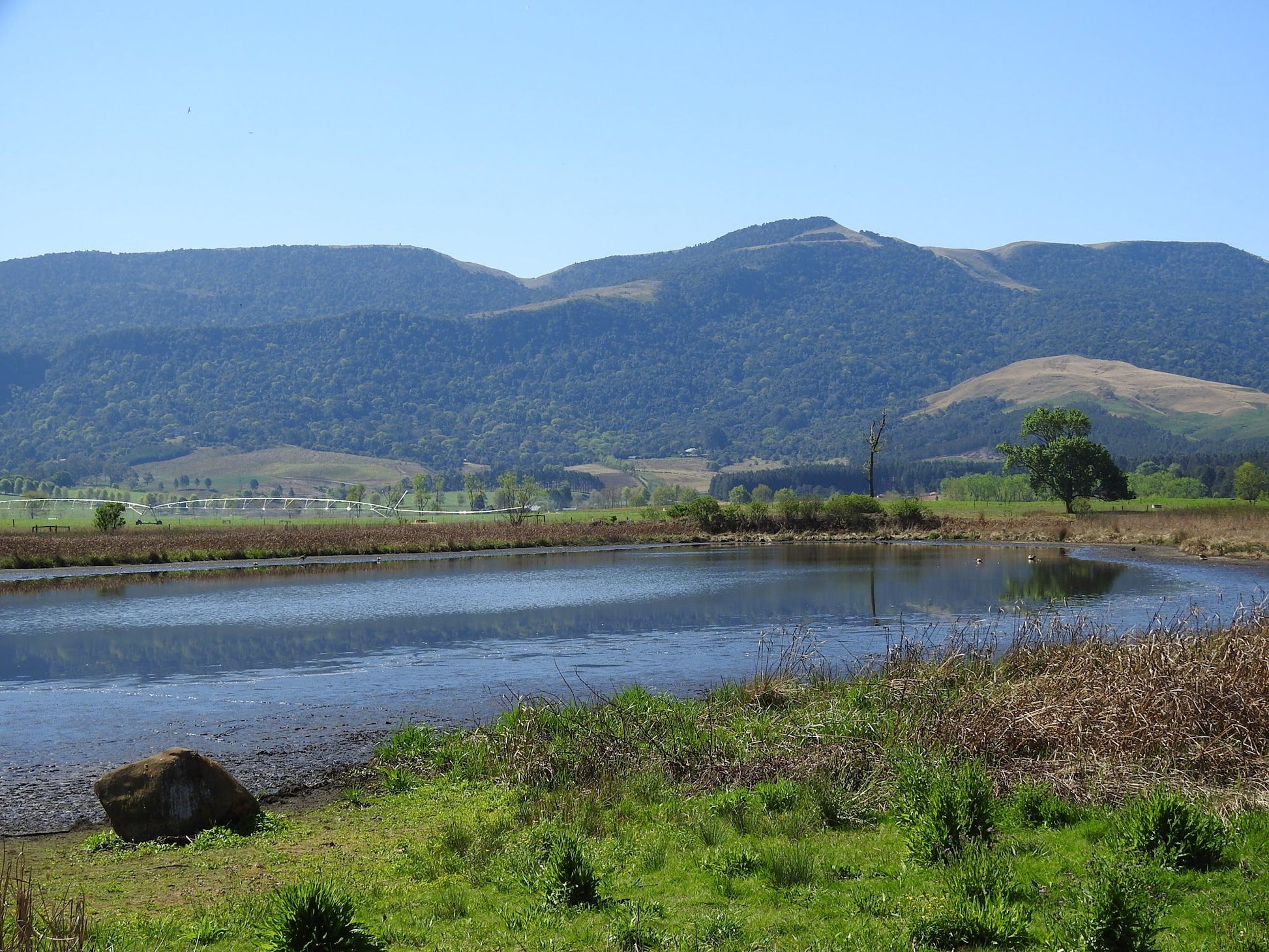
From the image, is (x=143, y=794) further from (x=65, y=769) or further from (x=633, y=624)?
(x=633, y=624)

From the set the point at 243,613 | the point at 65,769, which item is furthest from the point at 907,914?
the point at 243,613

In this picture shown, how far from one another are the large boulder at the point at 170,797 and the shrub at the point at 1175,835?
979 centimetres

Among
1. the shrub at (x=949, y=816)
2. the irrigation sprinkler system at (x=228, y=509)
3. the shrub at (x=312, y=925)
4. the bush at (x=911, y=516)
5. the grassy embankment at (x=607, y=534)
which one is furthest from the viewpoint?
the irrigation sprinkler system at (x=228, y=509)

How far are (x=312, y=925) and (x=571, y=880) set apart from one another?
2354mm

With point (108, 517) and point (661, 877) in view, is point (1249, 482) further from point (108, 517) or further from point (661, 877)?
point (661, 877)

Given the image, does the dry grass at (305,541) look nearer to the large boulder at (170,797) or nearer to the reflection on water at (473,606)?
the reflection on water at (473,606)

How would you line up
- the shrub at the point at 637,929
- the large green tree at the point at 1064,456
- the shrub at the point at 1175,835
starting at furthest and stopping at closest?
the large green tree at the point at 1064,456 → the shrub at the point at 1175,835 → the shrub at the point at 637,929

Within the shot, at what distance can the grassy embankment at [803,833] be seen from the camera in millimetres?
8891

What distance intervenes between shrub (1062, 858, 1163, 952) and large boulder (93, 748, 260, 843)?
372 inches

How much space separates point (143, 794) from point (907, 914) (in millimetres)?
8767

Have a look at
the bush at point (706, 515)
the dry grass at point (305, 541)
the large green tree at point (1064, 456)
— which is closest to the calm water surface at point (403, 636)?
the dry grass at point (305, 541)

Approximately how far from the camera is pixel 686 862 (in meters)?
10.8

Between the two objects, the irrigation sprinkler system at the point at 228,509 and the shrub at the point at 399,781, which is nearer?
the shrub at the point at 399,781

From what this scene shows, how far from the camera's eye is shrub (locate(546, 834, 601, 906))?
9.61 m
